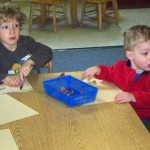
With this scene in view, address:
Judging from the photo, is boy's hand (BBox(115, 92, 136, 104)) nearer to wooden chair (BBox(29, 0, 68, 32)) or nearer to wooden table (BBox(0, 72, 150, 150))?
wooden table (BBox(0, 72, 150, 150))

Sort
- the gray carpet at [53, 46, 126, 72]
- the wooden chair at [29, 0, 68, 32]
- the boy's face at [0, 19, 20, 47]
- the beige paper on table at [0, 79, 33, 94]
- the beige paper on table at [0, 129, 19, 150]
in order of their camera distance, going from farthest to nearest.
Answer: the wooden chair at [29, 0, 68, 32], the gray carpet at [53, 46, 126, 72], the boy's face at [0, 19, 20, 47], the beige paper on table at [0, 79, 33, 94], the beige paper on table at [0, 129, 19, 150]

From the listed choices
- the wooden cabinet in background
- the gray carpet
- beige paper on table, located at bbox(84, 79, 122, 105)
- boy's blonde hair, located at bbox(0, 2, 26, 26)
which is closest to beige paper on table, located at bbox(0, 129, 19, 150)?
beige paper on table, located at bbox(84, 79, 122, 105)

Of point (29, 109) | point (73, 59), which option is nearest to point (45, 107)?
point (29, 109)

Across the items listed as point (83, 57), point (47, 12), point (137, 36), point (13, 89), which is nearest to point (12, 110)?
point (13, 89)

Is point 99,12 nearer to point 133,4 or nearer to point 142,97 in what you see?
point 133,4

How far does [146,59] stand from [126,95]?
26 cm

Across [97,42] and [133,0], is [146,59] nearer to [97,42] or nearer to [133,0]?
[97,42]

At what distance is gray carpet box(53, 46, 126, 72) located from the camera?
12.9 ft

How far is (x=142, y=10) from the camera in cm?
644

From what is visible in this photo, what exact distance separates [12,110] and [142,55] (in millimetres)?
706

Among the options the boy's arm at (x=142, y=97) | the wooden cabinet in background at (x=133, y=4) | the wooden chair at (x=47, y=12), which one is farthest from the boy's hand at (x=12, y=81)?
the wooden cabinet in background at (x=133, y=4)

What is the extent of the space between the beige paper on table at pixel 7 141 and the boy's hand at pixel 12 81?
0.45 metres

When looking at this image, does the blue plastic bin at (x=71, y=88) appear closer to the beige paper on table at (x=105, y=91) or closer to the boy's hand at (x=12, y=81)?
the beige paper on table at (x=105, y=91)

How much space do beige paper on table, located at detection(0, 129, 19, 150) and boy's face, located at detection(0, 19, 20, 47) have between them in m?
0.83
